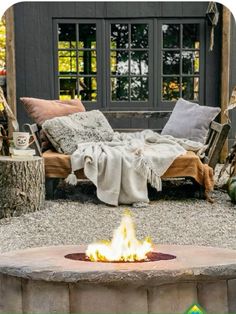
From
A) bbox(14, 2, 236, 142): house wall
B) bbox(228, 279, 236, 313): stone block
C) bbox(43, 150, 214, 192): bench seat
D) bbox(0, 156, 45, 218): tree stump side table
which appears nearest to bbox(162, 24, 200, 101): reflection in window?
bbox(14, 2, 236, 142): house wall

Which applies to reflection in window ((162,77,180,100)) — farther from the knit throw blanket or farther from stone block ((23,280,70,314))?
stone block ((23,280,70,314))

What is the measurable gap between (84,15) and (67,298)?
531 cm

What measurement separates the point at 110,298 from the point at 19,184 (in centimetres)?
237

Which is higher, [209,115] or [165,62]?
[165,62]

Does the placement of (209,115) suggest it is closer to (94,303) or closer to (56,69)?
(56,69)

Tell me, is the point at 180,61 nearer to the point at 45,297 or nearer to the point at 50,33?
the point at 50,33

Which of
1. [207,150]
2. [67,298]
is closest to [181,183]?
[207,150]

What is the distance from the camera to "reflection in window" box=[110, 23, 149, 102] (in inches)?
272

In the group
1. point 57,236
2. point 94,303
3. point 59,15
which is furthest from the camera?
point 59,15

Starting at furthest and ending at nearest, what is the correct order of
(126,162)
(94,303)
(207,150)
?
(207,150)
(126,162)
(94,303)

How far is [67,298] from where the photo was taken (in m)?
1.90

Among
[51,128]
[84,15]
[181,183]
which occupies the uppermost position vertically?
[84,15]

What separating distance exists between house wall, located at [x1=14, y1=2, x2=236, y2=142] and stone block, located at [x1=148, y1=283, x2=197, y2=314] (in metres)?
5.13

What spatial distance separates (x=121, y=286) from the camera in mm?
1870
